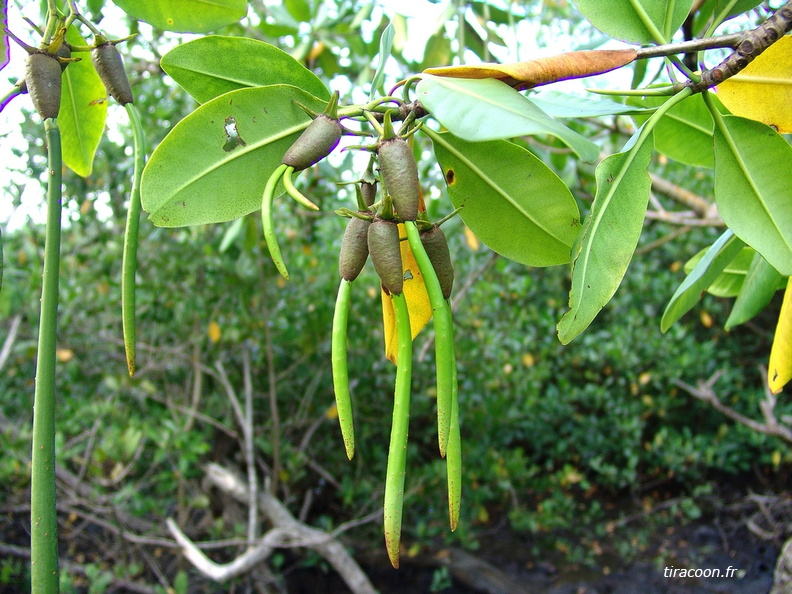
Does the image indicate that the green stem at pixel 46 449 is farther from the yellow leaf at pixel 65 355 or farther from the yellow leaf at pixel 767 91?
the yellow leaf at pixel 65 355

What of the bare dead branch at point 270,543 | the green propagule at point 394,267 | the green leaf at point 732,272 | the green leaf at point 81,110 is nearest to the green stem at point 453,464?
the green propagule at point 394,267

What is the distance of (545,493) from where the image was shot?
3.17 metres

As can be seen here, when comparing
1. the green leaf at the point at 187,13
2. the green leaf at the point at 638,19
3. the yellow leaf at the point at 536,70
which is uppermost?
the green leaf at the point at 187,13

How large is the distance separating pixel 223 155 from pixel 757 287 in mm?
686

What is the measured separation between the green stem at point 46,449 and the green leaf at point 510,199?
11.6 inches

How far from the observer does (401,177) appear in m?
0.40

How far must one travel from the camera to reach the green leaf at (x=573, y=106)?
0.43 metres

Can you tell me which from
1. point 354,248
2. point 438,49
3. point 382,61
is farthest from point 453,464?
point 438,49

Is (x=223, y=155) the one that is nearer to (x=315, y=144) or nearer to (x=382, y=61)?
(x=315, y=144)

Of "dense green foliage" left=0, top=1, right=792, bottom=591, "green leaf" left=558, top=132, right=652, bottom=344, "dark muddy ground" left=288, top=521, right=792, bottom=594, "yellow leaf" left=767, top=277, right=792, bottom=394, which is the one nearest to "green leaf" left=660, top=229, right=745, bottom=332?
"yellow leaf" left=767, top=277, right=792, bottom=394

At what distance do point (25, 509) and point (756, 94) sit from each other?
2.78 m

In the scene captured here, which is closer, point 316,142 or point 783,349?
point 316,142

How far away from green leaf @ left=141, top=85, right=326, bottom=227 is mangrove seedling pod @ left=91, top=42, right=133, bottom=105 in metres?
0.12

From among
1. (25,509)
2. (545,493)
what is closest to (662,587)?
(545,493)
